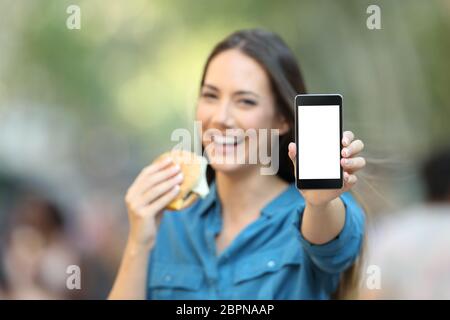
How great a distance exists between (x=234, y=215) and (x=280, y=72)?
0.30 m

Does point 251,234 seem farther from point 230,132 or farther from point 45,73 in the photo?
point 45,73

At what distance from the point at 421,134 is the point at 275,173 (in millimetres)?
317

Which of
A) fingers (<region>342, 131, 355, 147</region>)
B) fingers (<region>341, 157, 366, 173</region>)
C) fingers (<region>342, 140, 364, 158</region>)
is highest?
fingers (<region>342, 131, 355, 147</region>)

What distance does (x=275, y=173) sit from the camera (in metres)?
1.46

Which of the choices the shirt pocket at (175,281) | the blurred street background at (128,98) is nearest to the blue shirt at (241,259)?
the shirt pocket at (175,281)

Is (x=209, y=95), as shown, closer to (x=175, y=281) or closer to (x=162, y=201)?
(x=162, y=201)

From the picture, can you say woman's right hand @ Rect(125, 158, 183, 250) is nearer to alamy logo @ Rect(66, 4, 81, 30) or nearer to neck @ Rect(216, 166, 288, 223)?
neck @ Rect(216, 166, 288, 223)

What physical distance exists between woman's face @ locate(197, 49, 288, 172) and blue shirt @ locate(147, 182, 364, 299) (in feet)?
0.29

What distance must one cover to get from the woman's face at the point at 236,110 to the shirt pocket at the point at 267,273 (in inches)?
7.6

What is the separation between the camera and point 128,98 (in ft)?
5.03

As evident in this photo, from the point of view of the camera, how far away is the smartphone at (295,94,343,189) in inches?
48.1

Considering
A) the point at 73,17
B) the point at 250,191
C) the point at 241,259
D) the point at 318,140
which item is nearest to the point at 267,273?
the point at 241,259

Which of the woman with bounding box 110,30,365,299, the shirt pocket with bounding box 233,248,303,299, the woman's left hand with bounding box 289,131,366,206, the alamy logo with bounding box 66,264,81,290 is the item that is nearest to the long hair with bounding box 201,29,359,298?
the woman with bounding box 110,30,365,299
